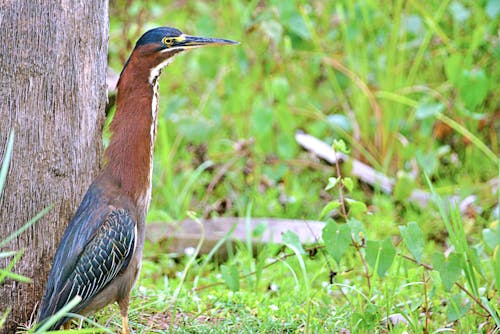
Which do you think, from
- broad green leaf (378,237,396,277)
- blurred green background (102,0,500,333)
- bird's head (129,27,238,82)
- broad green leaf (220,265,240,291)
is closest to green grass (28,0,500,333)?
blurred green background (102,0,500,333)

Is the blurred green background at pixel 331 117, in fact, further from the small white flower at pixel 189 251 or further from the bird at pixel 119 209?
the bird at pixel 119 209

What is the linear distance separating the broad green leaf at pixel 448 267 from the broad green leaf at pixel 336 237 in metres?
0.34

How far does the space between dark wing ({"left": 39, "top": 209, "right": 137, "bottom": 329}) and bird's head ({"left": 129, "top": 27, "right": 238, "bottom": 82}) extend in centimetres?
56

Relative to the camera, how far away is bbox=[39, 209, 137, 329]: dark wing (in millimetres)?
3004

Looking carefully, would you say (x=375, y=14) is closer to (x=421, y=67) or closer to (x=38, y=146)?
(x=421, y=67)

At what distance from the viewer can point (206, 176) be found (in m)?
5.82

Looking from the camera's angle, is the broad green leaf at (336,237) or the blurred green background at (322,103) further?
the blurred green background at (322,103)

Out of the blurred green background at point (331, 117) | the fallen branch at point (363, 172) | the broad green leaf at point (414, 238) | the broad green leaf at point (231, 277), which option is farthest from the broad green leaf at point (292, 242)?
the fallen branch at point (363, 172)

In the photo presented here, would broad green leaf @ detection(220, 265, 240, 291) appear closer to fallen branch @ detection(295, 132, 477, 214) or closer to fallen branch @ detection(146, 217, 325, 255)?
fallen branch @ detection(146, 217, 325, 255)

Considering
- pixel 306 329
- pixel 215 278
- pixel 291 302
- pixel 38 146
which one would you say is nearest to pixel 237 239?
pixel 215 278

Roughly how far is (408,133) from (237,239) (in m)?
1.83

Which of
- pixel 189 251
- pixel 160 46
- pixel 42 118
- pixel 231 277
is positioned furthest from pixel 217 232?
pixel 42 118

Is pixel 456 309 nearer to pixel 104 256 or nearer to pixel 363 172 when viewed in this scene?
pixel 104 256

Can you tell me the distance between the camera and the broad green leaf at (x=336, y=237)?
3301 millimetres
